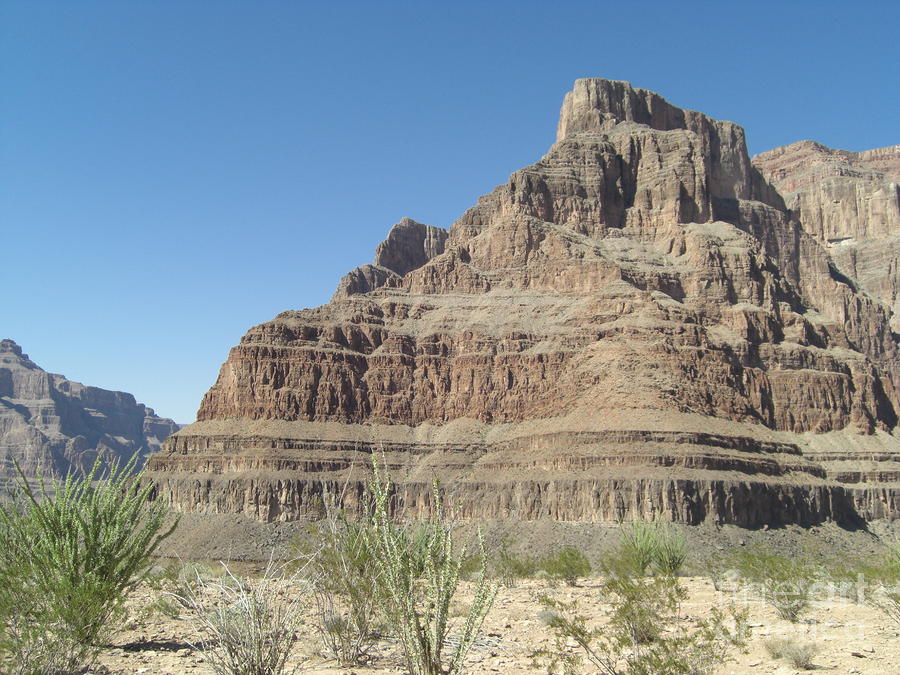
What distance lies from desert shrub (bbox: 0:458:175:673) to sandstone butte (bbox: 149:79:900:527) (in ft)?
221

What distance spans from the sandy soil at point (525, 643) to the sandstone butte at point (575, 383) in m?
58.6

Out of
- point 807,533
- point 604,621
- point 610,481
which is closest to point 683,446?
point 610,481

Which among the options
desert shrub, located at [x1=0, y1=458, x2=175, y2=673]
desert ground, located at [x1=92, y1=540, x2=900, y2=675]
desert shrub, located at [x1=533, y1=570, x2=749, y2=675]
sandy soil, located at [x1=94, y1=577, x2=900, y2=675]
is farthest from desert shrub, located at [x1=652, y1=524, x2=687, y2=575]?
desert shrub, located at [x1=0, y1=458, x2=175, y2=673]

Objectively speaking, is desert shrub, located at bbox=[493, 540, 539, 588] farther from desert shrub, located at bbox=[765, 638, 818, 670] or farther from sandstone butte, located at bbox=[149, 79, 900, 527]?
sandstone butte, located at bbox=[149, 79, 900, 527]

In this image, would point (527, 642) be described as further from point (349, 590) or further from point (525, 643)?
point (349, 590)

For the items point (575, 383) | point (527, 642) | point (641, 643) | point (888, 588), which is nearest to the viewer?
point (641, 643)

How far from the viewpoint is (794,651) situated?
74.5 ft

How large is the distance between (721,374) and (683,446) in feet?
73.0

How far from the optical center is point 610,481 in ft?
324

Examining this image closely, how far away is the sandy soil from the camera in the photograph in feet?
76.3

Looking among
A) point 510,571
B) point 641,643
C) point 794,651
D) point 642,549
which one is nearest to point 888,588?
point 794,651

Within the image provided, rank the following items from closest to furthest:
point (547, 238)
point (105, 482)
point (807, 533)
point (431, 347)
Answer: point (105, 482) < point (807, 533) < point (431, 347) < point (547, 238)

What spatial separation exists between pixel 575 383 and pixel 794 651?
9834 centimetres

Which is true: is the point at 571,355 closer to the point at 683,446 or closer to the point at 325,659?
the point at 683,446
